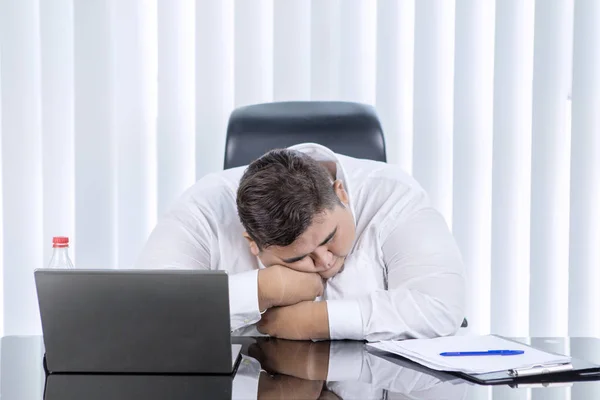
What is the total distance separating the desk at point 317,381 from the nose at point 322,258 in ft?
0.86

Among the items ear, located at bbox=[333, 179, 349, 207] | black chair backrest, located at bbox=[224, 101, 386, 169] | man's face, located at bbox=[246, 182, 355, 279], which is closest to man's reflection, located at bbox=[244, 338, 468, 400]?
man's face, located at bbox=[246, 182, 355, 279]

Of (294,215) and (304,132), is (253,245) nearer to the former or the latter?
(294,215)

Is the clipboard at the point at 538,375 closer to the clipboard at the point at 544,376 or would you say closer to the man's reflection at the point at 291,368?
the clipboard at the point at 544,376

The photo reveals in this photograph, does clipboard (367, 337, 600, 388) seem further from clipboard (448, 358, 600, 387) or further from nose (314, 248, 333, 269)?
nose (314, 248, 333, 269)

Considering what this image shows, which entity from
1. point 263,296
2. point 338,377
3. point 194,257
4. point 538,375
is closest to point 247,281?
point 263,296

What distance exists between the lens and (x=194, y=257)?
5.72 feet

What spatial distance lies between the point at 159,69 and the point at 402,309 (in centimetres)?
162

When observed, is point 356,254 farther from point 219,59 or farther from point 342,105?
point 219,59

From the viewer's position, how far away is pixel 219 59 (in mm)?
2723

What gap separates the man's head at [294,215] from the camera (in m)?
1.53

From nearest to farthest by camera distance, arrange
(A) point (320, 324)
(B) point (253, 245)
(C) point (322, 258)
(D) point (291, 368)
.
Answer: (D) point (291, 368)
(A) point (320, 324)
(C) point (322, 258)
(B) point (253, 245)

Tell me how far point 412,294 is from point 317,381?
19.5 inches

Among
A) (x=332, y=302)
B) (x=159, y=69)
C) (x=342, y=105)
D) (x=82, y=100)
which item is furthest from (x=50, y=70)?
(x=332, y=302)

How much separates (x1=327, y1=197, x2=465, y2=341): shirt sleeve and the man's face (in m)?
0.12
